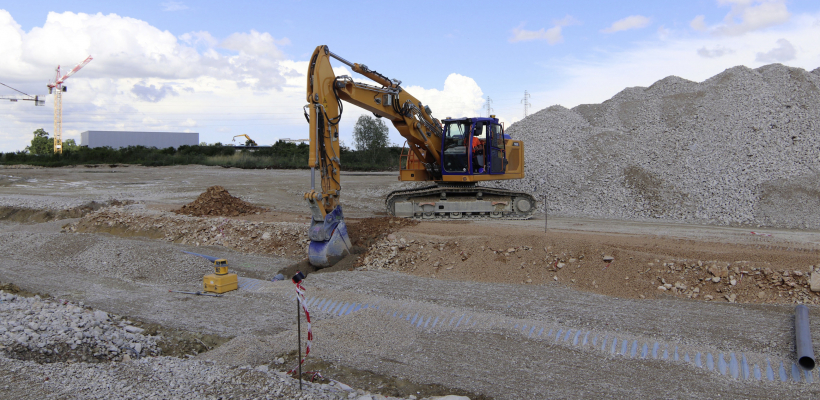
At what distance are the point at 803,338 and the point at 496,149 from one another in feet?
32.5

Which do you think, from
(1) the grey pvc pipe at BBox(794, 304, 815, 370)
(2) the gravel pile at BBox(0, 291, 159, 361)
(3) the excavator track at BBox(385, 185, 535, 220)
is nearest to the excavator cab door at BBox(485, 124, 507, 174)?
(3) the excavator track at BBox(385, 185, 535, 220)

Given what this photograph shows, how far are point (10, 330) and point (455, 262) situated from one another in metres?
6.59

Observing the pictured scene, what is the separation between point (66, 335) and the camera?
5953 millimetres

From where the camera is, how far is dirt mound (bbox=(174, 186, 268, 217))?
15.5 meters

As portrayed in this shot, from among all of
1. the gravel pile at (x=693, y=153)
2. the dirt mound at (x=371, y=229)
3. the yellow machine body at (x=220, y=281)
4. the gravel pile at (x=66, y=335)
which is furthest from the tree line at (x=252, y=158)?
the gravel pile at (x=66, y=335)

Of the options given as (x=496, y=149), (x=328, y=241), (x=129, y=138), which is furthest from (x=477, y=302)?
(x=129, y=138)

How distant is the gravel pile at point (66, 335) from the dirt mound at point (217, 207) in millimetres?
8521

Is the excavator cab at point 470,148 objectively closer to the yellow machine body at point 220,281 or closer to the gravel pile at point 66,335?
the yellow machine body at point 220,281

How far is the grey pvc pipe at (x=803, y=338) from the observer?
17.6 feet

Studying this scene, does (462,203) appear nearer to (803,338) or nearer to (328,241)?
(328,241)

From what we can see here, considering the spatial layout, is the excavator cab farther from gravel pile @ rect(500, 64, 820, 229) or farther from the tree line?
the tree line

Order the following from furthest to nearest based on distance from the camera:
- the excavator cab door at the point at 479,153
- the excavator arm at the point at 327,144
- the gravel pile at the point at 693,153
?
the gravel pile at the point at 693,153, the excavator cab door at the point at 479,153, the excavator arm at the point at 327,144

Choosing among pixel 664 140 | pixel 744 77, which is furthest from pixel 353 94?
pixel 744 77

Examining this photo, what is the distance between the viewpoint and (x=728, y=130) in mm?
19844
